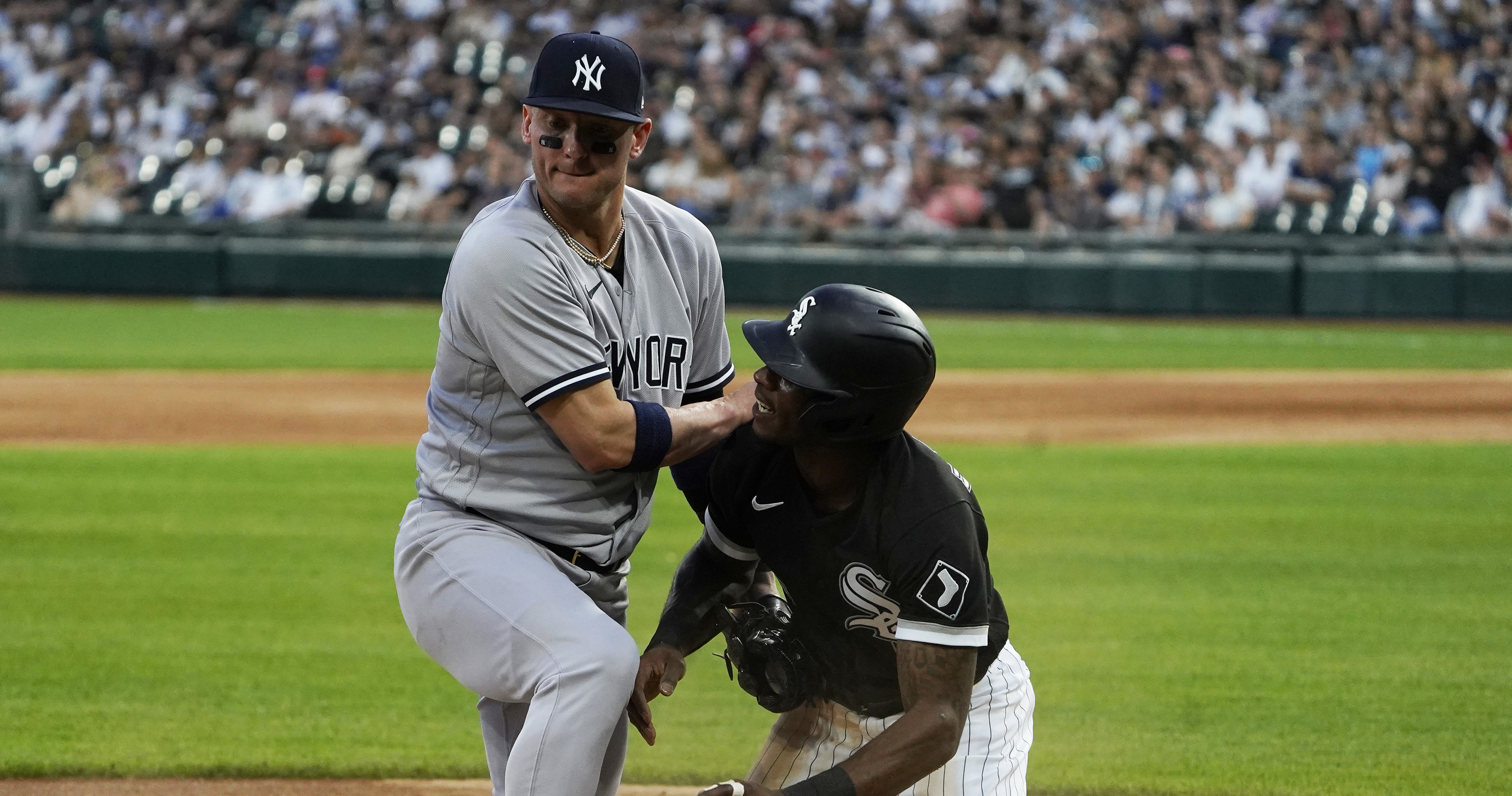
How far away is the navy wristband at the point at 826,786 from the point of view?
9.05 ft

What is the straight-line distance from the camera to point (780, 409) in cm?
296

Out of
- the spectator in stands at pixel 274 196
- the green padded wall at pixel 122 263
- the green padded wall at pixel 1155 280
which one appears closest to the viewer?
the green padded wall at pixel 1155 280

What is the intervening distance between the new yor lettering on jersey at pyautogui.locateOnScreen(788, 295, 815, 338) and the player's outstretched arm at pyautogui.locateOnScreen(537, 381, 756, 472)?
202 mm

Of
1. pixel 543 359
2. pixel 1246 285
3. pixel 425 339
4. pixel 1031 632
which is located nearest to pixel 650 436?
pixel 543 359

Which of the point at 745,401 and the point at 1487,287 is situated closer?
the point at 745,401

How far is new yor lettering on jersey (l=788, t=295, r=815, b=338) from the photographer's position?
298cm

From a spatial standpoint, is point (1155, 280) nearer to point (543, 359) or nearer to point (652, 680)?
point (652, 680)

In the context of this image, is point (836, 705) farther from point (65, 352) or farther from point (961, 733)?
point (65, 352)

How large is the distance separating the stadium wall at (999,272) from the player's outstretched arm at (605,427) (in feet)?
53.4

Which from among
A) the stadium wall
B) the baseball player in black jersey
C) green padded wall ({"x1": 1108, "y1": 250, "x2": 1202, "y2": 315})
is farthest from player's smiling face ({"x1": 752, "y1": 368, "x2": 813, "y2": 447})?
green padded wall ({"x1": 1108, "y1": 250, "x2": 1202, "y2": 315})

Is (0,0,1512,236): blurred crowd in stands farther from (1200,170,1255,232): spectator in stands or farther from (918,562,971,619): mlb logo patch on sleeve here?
(918,562,971,619): mlb logo patch on sleeve

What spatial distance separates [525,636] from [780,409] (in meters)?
0.61

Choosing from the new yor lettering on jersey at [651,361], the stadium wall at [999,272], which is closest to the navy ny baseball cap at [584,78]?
the new yor lettering on jersey at [651,361]

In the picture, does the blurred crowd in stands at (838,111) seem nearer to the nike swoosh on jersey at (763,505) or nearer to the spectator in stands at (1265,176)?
the spectator in stands at (1265,176)
